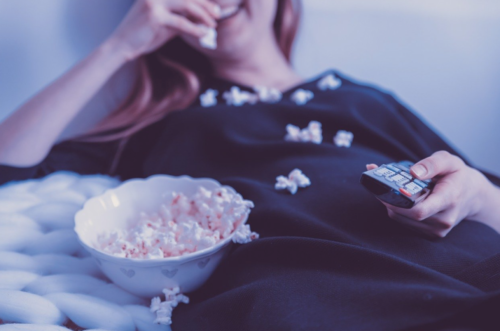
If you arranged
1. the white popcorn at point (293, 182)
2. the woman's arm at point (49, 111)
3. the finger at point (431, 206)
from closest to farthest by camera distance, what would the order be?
the finger at point (431, 206) → the white popcorn at point (293, 182) → the woman's arm at point (49, 111)

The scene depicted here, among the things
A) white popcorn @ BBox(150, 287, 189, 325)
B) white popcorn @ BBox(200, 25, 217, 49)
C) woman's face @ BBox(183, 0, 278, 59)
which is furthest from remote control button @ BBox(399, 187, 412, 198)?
woman's face @ BBox(183, 0, 278, 59)

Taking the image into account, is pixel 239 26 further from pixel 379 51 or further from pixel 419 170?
pixel 419 170

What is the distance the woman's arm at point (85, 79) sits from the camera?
0.93 metres

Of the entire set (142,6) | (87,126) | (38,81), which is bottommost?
(87,126)

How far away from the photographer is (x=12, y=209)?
84 centimetres

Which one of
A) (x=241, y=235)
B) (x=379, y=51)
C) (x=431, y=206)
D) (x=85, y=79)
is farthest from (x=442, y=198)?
(x=379, y=51)

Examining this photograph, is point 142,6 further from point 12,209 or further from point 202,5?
point 12,209

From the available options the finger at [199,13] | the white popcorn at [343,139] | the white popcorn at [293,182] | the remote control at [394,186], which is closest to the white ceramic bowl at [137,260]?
the white popcorn at [293,182]

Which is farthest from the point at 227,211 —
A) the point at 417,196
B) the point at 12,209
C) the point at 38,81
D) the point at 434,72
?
the point at 434,72

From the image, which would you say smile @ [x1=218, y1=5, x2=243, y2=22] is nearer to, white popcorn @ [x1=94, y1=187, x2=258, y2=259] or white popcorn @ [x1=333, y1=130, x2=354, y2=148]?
white popcorn @ [x1=333, y1=130, x2=354, y2=148]

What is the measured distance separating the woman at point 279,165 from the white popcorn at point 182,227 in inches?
2.4

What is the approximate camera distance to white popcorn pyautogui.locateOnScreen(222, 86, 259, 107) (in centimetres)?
111

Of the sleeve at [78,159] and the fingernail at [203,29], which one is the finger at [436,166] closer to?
the fingernail at [203,29]

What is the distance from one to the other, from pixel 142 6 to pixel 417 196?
78cm
